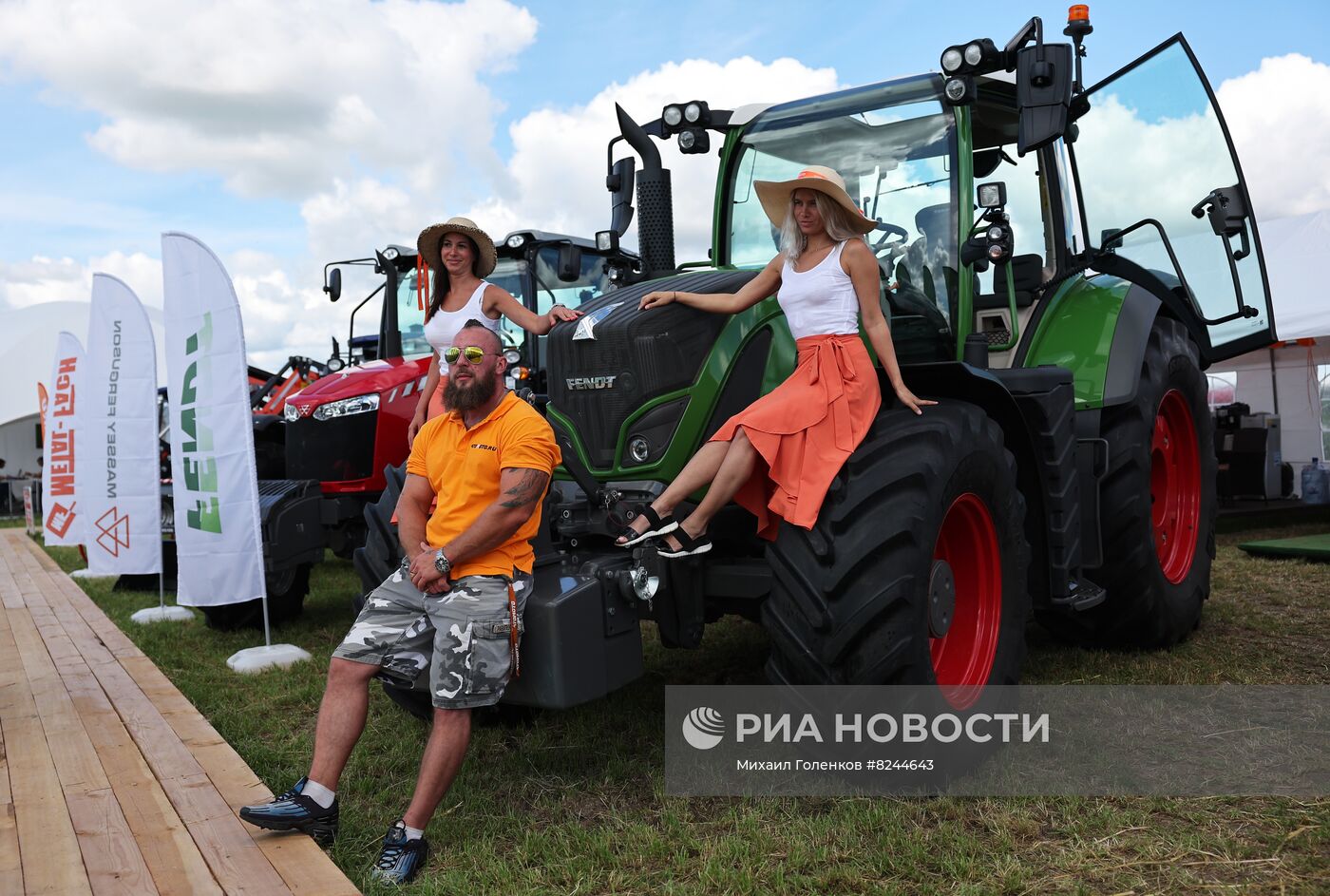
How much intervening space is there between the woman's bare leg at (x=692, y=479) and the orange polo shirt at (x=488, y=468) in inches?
14.0

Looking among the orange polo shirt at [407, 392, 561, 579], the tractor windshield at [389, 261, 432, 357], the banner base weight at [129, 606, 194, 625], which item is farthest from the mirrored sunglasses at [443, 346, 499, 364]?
the tractor windshield at [389, 261, 432, 357]

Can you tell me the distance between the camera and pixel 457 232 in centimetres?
463

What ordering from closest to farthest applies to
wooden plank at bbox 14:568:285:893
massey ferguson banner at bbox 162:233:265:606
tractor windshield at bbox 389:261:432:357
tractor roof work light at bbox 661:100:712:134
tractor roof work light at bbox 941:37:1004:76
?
wooden plank at bbox 14:568:285:893
tractor roof work light at bbox 941:37:1004:76
tractor roof work light at bbox 661:100:712:134
massey ferguson banner at bbox 162:233:265:606
tractor windshield at bbox 389:261:432:357

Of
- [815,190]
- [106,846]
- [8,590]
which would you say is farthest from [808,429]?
[8,590]

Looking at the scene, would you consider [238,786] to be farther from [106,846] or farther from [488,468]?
[488,468]

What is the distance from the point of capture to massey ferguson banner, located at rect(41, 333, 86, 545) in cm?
1061

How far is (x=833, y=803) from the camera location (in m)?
3.57

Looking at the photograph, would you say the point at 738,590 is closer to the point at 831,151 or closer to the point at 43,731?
the point at 831,151

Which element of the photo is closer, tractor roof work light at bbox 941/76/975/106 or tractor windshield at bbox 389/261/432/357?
tractor roof work light at bbox 941/76/975/106

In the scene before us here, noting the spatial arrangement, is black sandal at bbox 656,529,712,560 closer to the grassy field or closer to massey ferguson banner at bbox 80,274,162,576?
the grassy field

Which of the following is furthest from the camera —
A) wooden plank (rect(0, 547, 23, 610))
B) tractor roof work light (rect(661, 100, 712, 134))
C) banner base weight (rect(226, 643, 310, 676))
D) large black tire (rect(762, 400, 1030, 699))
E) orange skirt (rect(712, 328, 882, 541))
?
wooden plank (rect(0, 547, 23, 610))

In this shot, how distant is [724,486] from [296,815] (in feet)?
5.41

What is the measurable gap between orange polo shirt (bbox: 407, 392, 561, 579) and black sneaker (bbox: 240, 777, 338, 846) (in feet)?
2.70

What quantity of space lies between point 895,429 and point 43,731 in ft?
12.9
